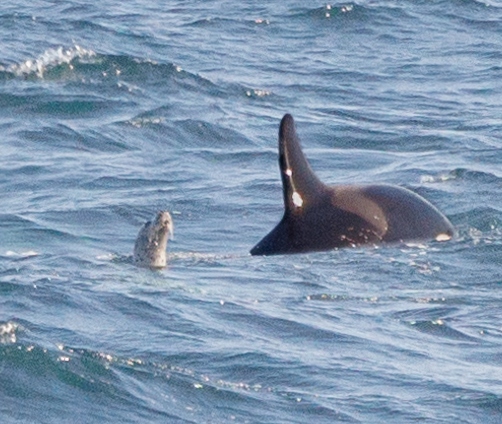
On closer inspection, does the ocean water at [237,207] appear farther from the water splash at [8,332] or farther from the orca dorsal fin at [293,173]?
the orca dorsal fin at [293,173]

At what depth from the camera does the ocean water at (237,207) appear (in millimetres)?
9000

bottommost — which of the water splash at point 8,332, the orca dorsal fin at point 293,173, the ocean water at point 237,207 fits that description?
the ocean water at point 237,207

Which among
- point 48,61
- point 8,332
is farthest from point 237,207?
point 48,61

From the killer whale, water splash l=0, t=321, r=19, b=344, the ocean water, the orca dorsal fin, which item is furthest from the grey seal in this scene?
water splash l=0, t=321, r=19, b=344

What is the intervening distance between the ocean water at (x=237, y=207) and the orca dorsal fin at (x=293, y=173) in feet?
1.47

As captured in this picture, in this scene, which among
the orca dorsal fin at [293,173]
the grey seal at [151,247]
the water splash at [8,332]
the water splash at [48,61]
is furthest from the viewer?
the water splash at [48,61]

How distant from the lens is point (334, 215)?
12508 millimetres

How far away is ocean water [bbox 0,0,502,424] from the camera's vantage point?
900 centimetres

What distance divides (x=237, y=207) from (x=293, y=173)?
2.47 meters

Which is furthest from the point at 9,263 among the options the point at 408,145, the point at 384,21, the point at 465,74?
the point at 384,21

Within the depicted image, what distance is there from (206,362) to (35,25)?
15.0 metres

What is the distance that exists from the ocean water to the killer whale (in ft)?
0.55

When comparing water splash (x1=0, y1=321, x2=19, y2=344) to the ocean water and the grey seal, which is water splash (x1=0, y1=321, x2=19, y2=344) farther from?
the grey seal

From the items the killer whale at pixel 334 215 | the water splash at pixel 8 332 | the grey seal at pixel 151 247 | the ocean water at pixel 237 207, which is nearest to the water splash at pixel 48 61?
the ocean water at pixel 237 207
